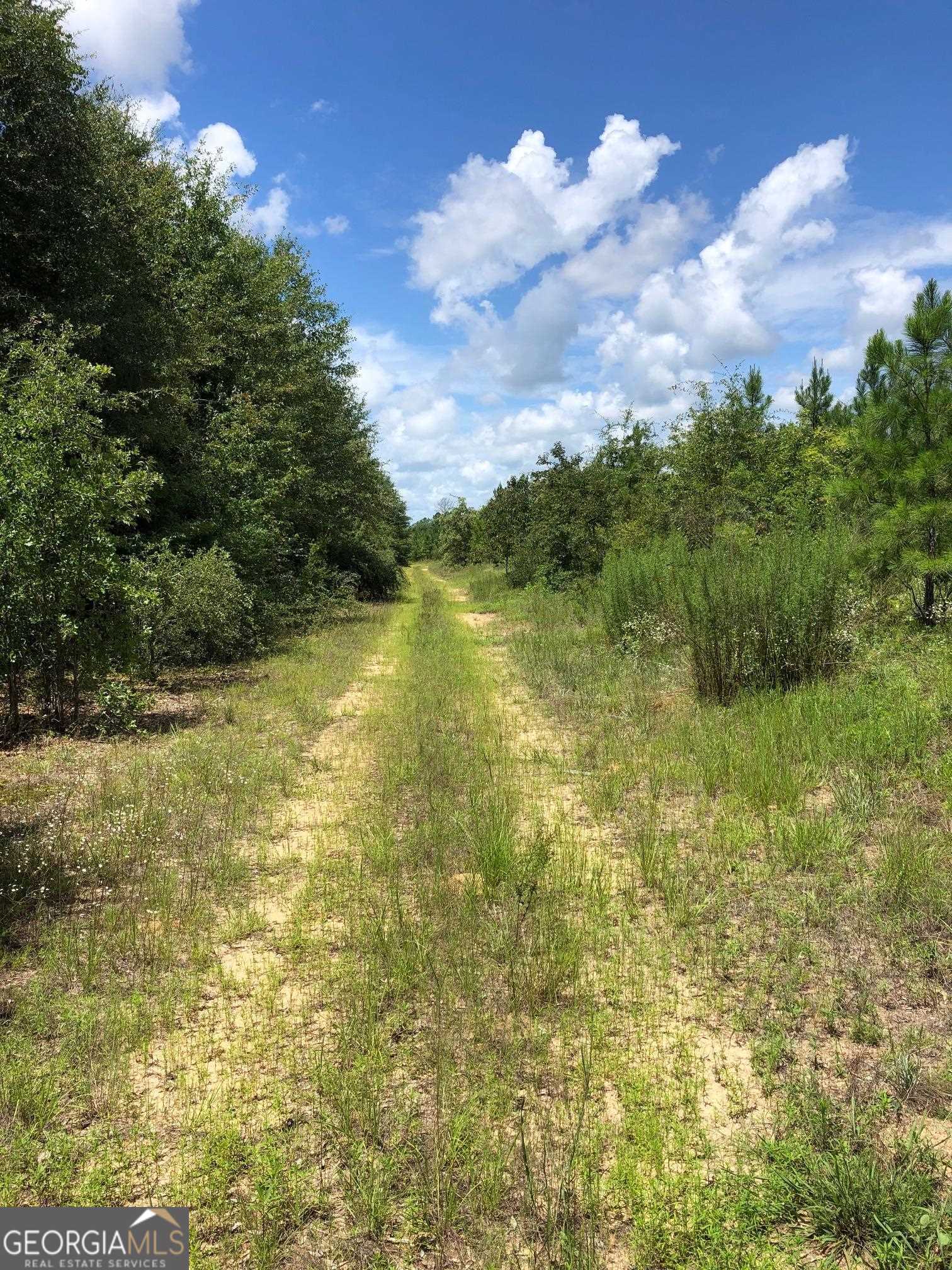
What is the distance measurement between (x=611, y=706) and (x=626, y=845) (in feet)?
13.4

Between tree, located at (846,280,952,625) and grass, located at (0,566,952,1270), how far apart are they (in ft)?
9.57

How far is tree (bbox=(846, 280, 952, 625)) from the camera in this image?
9594 millimetres

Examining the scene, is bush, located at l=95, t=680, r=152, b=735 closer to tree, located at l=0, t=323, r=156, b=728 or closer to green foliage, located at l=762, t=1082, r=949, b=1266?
tree, located at l=0, t=323, r=156, b=728

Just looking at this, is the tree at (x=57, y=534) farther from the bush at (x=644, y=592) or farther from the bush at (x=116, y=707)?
the bush at (x=644, y=592)

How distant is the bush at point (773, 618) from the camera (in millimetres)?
8461

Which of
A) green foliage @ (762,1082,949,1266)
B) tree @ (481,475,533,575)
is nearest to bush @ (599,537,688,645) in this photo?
green foliage @ (762,1082,949,1266)

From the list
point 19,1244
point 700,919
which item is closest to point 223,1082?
point 19,1244

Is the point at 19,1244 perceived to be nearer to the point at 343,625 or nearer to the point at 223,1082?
the point at 223,1082

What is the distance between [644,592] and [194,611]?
7.65 meters

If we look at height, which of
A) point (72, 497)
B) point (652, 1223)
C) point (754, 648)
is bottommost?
point (652, 1223)

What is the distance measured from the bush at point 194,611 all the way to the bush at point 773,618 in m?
8.05

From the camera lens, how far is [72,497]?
827 centimetres

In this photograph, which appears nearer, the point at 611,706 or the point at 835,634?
the point at 835,634

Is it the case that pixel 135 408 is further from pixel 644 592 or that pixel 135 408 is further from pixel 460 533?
pixel 460 533
